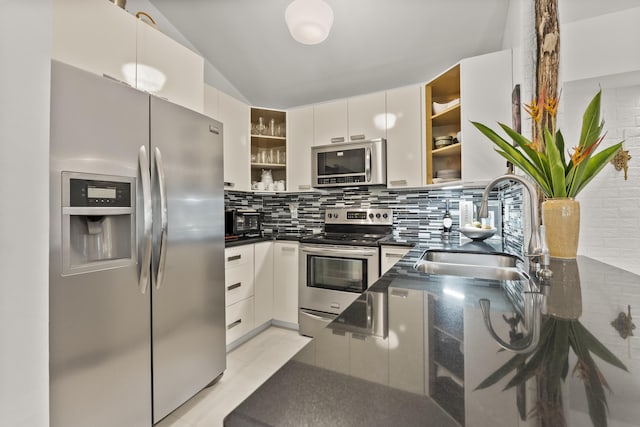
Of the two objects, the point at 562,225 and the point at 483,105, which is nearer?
the point at 562,225

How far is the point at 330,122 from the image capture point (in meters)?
2.78

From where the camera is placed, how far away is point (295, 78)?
287 centimetres

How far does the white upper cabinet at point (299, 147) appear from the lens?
289 cm

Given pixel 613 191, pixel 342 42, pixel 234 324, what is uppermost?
pixel 342 42

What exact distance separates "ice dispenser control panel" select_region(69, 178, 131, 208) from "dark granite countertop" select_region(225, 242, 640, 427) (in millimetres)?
1189

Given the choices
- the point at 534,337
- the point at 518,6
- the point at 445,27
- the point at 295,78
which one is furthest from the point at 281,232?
the point at 534,337

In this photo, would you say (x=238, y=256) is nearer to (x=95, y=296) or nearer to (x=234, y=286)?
(x=234, y=286)

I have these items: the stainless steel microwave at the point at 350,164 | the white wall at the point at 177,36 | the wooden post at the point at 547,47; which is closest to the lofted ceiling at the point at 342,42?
the white wall at the point at 177,36

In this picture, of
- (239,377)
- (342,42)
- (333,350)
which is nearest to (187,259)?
(239,377)

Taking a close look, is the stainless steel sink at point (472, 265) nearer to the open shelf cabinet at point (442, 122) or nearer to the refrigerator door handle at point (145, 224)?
the open shelf cabinet at point (442, 122)

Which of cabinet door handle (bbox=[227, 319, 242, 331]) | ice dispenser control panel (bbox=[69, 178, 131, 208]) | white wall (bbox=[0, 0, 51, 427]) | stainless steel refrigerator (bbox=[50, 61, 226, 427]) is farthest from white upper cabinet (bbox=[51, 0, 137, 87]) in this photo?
cabinet door handle (bbox=[227, 319, 242, 331])

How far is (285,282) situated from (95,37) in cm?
223

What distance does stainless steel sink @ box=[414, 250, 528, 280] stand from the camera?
4.12 ft

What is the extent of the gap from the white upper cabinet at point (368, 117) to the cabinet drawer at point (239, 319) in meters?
1.86
